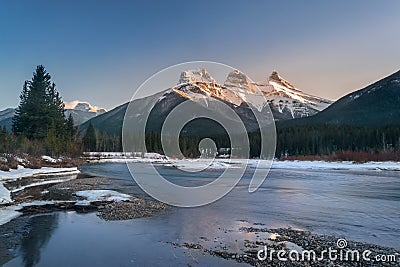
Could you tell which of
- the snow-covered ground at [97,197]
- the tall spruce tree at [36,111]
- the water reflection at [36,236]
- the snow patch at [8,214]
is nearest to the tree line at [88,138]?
the tall spruce tree at [36,111]

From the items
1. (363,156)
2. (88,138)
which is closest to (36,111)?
(88,138)

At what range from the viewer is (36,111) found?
68.2 metres

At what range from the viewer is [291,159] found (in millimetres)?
103750

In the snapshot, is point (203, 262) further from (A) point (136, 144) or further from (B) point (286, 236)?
(A) point (136, 144)

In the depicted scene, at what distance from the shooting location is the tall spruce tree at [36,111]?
67188 mm

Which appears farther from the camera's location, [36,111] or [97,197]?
[36,111]

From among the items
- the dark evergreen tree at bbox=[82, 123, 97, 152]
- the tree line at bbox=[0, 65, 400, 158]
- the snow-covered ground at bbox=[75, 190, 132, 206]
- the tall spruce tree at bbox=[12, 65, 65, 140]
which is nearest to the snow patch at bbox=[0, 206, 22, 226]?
the snow-covered ground at bbox=[75, 190, 132, 206]

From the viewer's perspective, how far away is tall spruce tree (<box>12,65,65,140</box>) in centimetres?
6719

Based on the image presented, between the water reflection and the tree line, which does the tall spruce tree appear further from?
the water reflection

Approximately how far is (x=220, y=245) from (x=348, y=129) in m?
121

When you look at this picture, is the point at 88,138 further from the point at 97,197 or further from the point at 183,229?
the point at 183,229

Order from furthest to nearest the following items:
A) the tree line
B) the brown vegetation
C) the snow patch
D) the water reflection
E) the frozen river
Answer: the brown vegetation, the tree line, the snow patch, the frozen river, the water reflection

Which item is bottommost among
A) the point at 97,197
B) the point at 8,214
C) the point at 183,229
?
the point at 183,229

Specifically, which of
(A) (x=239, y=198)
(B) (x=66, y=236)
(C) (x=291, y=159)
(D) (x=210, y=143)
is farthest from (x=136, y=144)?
(B) (x=66, y=236)
